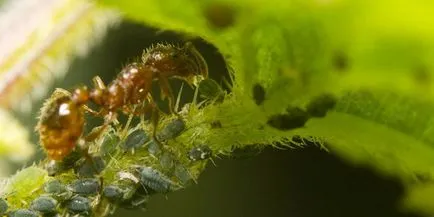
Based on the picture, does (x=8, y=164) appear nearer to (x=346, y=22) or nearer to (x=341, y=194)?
(x=341, y=194)

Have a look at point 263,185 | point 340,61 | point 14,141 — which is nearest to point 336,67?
point 340,61

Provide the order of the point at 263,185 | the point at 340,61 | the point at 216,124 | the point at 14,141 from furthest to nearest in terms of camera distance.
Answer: the point at 263,185 < the point at 14,141 < the point at 216,124 < the point at 340,61

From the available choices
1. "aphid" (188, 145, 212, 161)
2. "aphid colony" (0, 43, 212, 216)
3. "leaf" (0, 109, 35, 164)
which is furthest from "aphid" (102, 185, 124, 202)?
"leaf" (0, 109, 35, 164)

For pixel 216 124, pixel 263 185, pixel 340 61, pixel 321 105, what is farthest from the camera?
pixel 263 185

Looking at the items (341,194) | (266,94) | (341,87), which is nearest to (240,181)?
(341,194)

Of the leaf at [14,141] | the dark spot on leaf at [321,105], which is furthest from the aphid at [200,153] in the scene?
the leaf at [14,141]

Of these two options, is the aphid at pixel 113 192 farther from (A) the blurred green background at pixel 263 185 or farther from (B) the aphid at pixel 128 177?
(A) the blurred green background at pixel 263 185

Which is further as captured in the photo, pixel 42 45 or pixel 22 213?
pixel 42 45

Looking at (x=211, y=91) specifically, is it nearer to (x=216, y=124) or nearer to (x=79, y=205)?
(x=216, y=124)
